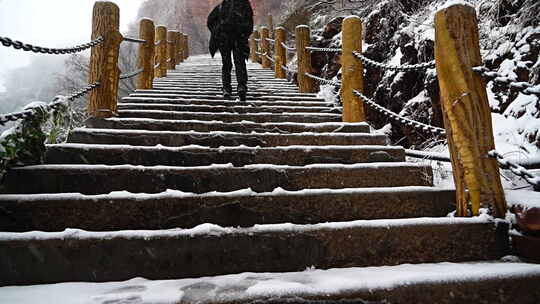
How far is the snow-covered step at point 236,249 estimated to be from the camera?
1596mm

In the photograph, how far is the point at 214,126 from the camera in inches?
135

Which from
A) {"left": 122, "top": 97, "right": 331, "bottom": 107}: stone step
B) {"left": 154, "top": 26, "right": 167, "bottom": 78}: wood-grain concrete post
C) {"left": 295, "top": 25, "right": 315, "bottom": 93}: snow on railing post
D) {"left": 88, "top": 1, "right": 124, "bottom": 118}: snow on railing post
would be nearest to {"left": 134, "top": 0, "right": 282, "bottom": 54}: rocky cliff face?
{"left": 154, "top": 26, "right": 167, "bottom": 78}: wood-grain concrete post

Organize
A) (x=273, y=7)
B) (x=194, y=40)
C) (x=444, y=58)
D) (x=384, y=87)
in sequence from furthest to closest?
(x=194, y=40), (x=273, y=7), (x=384, y=87), (x=444, y=58)

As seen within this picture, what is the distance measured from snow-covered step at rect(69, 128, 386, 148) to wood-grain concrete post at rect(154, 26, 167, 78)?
5.09 metres

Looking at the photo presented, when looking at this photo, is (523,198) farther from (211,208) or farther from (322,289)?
(211,208)

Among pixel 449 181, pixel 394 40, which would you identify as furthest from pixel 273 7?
pixel 449 181

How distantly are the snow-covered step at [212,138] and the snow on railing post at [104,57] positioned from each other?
44 cm

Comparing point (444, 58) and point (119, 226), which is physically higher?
point (444, 58)

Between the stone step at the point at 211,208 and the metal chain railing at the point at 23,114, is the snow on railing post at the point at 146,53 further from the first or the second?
the stone step at the point at 211,208

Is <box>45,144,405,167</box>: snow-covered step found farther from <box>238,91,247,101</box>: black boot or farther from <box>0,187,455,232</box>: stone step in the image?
<box>238,91,247,101</box>: black boot

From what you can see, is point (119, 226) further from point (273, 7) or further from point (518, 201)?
point (273, 7)

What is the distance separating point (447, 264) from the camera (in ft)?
5.71

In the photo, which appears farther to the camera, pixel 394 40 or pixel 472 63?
pixel 394 40

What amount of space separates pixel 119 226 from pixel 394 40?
21.0 feet
